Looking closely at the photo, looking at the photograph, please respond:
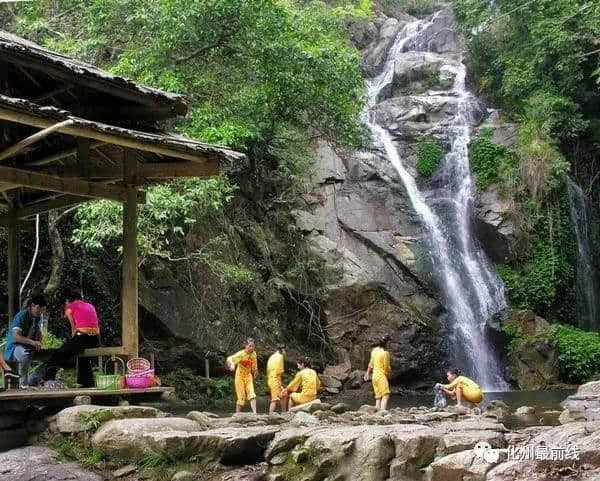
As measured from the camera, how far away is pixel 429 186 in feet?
83.1

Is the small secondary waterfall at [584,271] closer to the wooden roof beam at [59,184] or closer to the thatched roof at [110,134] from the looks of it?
the thatched roof at [110,134]

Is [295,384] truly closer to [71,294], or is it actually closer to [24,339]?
[24,339]

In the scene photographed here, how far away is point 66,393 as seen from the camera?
795cm

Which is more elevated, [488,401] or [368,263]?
[368,263]

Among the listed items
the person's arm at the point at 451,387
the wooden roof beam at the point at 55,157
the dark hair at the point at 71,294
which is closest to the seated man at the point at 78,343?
the wooden roof beam at the point at 55,157

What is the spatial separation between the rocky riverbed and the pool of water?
15.7 feet

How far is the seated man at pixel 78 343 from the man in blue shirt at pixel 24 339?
0.72 ft

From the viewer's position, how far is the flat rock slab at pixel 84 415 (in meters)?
7.50

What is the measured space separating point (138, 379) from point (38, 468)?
1.86 m

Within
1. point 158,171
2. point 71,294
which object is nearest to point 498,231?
point 71,294

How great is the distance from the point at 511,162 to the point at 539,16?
511 centimetres

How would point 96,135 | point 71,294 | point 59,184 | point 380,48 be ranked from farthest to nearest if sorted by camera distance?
1. point 380,48
2. point 71,294
3. point 59,184
4. point 96,135

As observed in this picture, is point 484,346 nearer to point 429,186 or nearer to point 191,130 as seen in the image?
point 429,186

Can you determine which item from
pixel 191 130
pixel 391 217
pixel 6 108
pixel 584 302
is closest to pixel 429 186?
pixel 391 217
